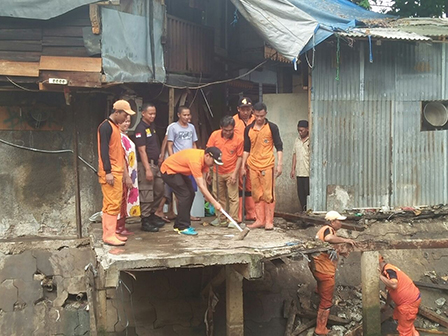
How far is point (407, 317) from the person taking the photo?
24.2ft

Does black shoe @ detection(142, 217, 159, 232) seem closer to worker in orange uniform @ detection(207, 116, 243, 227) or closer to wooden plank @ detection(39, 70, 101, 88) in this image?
worker in orange uniform @ detection(207, 116, 243, 227)

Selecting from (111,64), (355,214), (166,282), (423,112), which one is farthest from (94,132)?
(423,112)

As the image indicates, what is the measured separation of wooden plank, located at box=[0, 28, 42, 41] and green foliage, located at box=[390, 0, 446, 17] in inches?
356

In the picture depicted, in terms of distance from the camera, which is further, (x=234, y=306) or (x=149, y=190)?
(x=149, y=190)

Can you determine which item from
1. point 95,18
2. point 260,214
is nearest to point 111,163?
point 260,214

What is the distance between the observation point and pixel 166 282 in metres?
8.51

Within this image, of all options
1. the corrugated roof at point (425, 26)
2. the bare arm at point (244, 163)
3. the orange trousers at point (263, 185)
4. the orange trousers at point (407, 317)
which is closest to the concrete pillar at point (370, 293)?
the orange trousers at point (407, 317)

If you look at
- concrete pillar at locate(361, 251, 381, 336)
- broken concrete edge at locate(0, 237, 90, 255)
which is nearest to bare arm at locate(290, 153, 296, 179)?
concrete pillar at locate(361, 251, 381, 336)

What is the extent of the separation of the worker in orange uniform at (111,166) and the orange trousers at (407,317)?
4.02 meters

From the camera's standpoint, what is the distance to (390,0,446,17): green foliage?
41.0 ft

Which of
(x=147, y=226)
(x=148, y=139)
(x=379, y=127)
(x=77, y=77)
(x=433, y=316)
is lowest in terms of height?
(x=433, y=316)

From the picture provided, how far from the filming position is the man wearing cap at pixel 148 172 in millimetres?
7363

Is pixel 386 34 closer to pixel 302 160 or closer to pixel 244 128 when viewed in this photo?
pixel 302 160

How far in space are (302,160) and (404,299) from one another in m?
3.08
